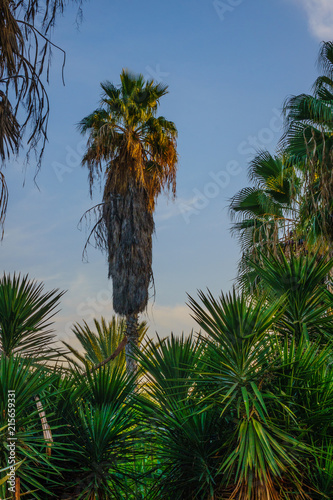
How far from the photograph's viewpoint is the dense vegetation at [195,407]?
356 cm

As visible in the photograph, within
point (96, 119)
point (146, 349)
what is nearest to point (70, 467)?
point (146, 349)

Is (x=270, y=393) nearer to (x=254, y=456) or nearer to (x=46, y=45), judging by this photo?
(x=254, y=456)

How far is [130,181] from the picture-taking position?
15234mm

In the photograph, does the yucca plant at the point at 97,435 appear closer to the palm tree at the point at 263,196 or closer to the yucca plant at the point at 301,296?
the yucca plant at the point at 301,296

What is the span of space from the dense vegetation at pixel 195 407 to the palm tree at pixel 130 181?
10449mm

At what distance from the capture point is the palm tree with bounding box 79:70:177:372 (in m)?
15.1

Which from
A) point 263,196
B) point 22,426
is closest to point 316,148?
point 263,196

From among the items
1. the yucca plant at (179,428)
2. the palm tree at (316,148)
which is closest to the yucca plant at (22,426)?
the yucca plant at (179,428)

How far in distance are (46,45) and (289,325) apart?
11.7 feet

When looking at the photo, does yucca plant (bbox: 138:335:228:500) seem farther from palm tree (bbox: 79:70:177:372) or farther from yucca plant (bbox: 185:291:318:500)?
palm tree (bbox: 79:70:177:372)

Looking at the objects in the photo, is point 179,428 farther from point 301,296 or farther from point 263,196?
point 263,196

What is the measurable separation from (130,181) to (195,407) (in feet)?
38.7

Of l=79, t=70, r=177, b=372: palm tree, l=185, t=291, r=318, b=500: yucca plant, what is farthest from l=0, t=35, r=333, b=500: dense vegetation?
l=79, t=70, r=177, b=372: palm tree

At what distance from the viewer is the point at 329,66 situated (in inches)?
465
